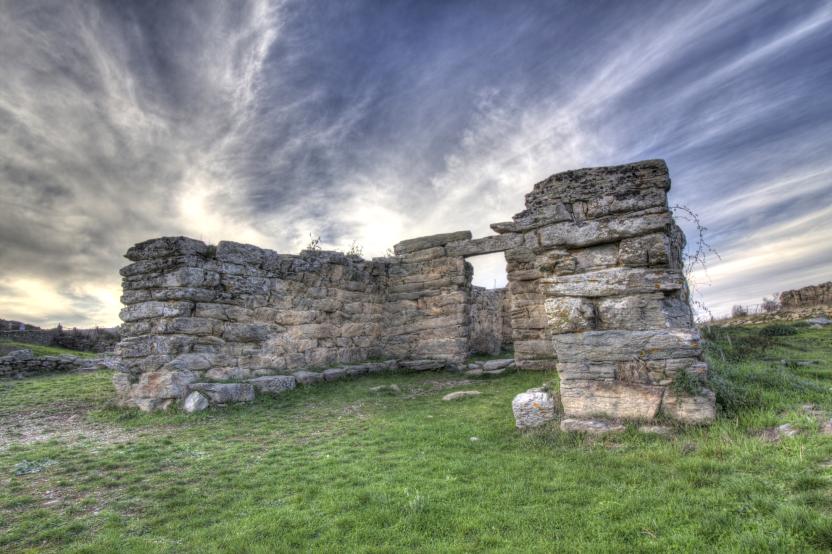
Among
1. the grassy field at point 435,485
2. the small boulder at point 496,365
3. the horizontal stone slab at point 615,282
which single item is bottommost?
the grassy field at point 435,485

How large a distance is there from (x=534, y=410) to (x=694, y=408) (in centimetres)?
199

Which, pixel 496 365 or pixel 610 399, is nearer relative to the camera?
pixel 610 399

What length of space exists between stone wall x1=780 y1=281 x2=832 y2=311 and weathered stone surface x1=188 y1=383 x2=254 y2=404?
2645 cm

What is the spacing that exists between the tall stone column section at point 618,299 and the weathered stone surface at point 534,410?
0.83ft

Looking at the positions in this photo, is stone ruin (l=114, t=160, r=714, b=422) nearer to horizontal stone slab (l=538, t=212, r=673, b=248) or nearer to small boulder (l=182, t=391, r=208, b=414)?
horizontal stone slab (l=538, t=212, r=673, b=248)

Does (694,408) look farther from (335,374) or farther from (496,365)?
(335,374)

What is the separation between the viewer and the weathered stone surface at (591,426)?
17.7 feet

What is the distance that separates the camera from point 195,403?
335 inches

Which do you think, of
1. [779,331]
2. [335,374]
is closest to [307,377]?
[335,374]

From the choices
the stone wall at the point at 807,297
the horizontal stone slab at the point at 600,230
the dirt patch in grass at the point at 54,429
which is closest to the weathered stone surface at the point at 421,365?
the horizontal stone slab at the point at 600,230

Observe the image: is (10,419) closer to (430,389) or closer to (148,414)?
(148,414)

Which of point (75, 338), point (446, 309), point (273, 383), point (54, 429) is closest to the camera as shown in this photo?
point (54, 429)

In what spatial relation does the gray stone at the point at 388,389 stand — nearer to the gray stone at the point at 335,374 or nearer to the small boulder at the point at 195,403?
the gray stone at the point at 335,374

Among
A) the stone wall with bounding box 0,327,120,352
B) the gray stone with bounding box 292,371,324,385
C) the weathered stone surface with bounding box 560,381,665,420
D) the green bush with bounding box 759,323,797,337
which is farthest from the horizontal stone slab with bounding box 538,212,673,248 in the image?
the stone wall with bounding box 0,327,120,352
